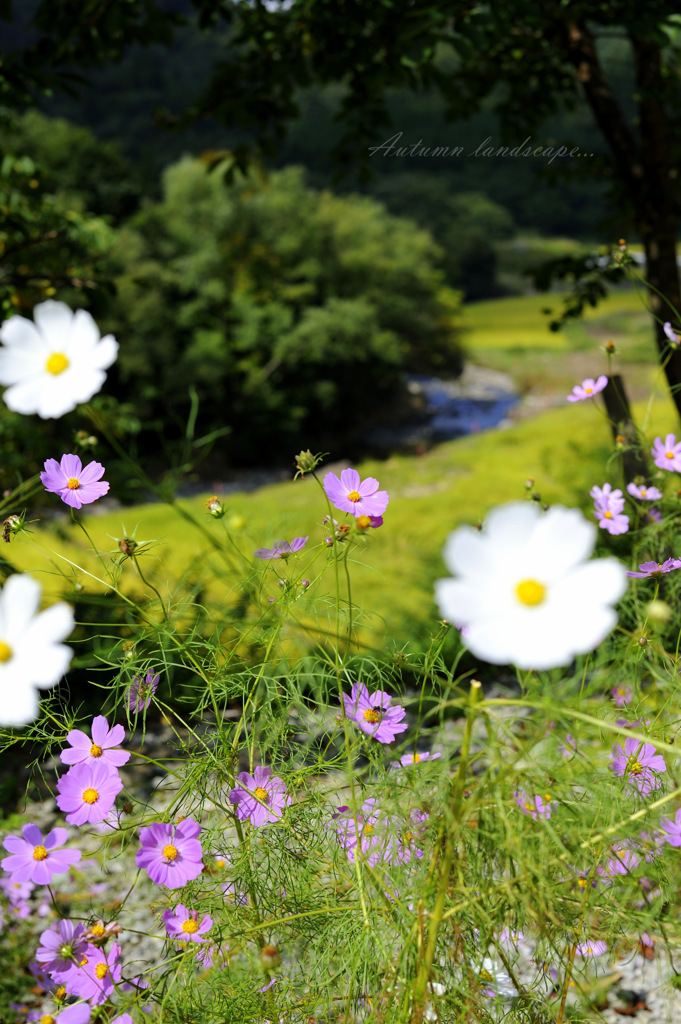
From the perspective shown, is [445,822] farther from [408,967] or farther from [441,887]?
[408,967]

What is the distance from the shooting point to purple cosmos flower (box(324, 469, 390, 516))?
78cm

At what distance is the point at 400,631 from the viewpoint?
3.58m

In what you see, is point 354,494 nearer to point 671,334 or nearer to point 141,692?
point 141,692

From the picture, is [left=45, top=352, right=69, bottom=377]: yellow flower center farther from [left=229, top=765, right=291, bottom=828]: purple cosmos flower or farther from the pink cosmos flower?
the pink cosmos flower

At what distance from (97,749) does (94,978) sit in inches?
10.7

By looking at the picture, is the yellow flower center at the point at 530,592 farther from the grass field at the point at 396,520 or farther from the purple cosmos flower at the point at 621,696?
the purple cosmos flower at the point at 621,696

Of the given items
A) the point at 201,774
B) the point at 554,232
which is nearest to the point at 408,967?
the point at 201,774

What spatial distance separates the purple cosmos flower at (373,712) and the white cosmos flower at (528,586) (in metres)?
0.38

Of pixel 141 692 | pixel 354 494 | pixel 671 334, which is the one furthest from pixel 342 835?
pixel 671 334

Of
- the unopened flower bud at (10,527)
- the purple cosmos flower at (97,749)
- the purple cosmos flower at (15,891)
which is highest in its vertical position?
the unopened flower bud at (10,527)

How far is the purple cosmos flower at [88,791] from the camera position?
731 mm

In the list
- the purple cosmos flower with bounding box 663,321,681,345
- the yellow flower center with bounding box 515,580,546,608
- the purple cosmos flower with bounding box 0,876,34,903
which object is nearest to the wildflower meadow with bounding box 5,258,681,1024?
the yellow flower center with bounding box 515,580,546,608

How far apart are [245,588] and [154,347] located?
45.8ft

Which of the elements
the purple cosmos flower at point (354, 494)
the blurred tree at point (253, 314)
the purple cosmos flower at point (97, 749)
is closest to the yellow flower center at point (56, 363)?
the purple cosmos flower at point (354, 494)
